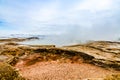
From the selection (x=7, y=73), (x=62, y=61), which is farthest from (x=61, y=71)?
(x=7, y=73)

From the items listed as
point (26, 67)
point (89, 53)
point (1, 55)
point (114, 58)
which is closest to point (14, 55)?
point (1, 55)

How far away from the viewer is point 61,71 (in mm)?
24781

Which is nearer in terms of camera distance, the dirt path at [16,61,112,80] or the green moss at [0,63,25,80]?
the green moss at [0,63,25,80]

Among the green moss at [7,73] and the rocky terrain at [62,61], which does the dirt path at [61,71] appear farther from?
the green moss at [7,73]

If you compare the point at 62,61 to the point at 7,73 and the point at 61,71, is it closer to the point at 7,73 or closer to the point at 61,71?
the point at 61,71

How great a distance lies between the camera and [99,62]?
90.6 feet

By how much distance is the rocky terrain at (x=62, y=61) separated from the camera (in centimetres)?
2469

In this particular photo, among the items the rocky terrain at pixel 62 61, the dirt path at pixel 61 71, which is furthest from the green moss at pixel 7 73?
the rocky terrain at pixel 62 61

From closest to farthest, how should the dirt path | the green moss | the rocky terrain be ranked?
the green moss → the dirt path → the rocky terrain

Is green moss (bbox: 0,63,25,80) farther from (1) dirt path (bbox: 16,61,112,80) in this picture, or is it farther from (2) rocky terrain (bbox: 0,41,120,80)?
(2) rocky terrain (bbox: 0,41,120,80)

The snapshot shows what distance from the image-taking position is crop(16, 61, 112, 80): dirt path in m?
23.5

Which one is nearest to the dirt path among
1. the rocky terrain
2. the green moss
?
the rocky terrain

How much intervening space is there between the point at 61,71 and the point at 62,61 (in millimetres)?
3309

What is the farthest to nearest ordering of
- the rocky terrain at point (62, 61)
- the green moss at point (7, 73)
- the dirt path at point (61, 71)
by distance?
1. the rocky terrain at point (62, 61)
2. the dirt path at point (61, 71)
3. the green moss at point (7, 73)
